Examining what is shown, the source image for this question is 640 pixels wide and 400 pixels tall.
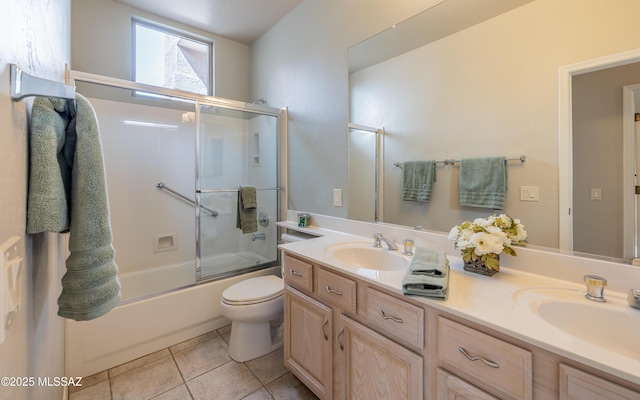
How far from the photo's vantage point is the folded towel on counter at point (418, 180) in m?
1.49

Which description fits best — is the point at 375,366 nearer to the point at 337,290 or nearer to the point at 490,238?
the point at 337,290

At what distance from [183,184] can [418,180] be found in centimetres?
234

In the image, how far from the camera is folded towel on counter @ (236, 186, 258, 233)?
7.77 ft

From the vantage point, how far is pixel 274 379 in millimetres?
1640

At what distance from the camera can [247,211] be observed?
2.39 meters

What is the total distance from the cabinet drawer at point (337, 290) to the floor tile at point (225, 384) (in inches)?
32.2

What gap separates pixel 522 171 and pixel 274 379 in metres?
1.78

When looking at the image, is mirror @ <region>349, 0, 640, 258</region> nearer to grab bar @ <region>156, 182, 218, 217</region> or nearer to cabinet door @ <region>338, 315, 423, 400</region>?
cabinet door @ <region>338, 315, 423, 400</region>

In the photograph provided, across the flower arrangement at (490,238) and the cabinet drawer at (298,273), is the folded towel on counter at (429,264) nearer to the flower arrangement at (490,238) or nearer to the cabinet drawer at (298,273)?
the flower arrangement at (490,238)

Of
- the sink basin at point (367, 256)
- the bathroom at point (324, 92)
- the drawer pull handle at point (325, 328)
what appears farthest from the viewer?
the sink basin at point (367, 256)

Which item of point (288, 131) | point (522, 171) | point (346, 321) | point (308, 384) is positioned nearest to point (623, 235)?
point (522, 171)

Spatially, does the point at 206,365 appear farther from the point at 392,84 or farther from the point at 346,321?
the point at 392,84

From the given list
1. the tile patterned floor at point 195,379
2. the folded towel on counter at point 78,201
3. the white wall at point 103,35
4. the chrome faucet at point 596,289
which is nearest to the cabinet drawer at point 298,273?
the tile patterned floor at point 195,379

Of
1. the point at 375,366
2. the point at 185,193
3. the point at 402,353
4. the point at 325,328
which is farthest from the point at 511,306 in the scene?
the point at 185,193
